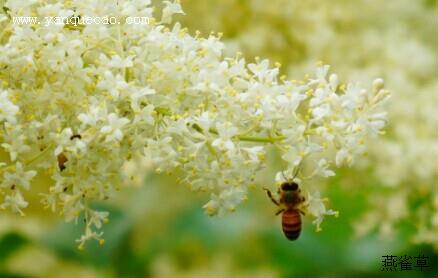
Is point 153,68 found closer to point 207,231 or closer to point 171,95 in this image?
point 171,95

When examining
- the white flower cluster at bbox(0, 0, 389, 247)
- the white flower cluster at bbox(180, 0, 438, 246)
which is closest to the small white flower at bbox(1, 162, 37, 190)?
the white flower cluster at bbox(0, 0, 389, 247)

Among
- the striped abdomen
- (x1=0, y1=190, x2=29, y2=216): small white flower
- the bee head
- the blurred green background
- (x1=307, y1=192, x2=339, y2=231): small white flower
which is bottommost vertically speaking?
(x1=0, y1=190, x2=29, y2=216): small white flower

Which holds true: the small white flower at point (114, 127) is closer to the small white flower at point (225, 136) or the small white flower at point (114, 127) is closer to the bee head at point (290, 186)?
the small white flower at point (225, 136)

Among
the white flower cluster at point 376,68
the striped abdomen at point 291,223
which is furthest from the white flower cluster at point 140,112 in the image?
the white flower cluster at point 376,68

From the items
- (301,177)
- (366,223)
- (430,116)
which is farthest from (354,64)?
(301,177)

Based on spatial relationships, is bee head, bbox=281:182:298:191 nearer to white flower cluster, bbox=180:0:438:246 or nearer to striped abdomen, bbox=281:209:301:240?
striped abdomen, bbox=281:209:301:240

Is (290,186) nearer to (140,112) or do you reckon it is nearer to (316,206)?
(316,206)

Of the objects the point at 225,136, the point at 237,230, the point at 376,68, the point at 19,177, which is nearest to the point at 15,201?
the point at 19,177
